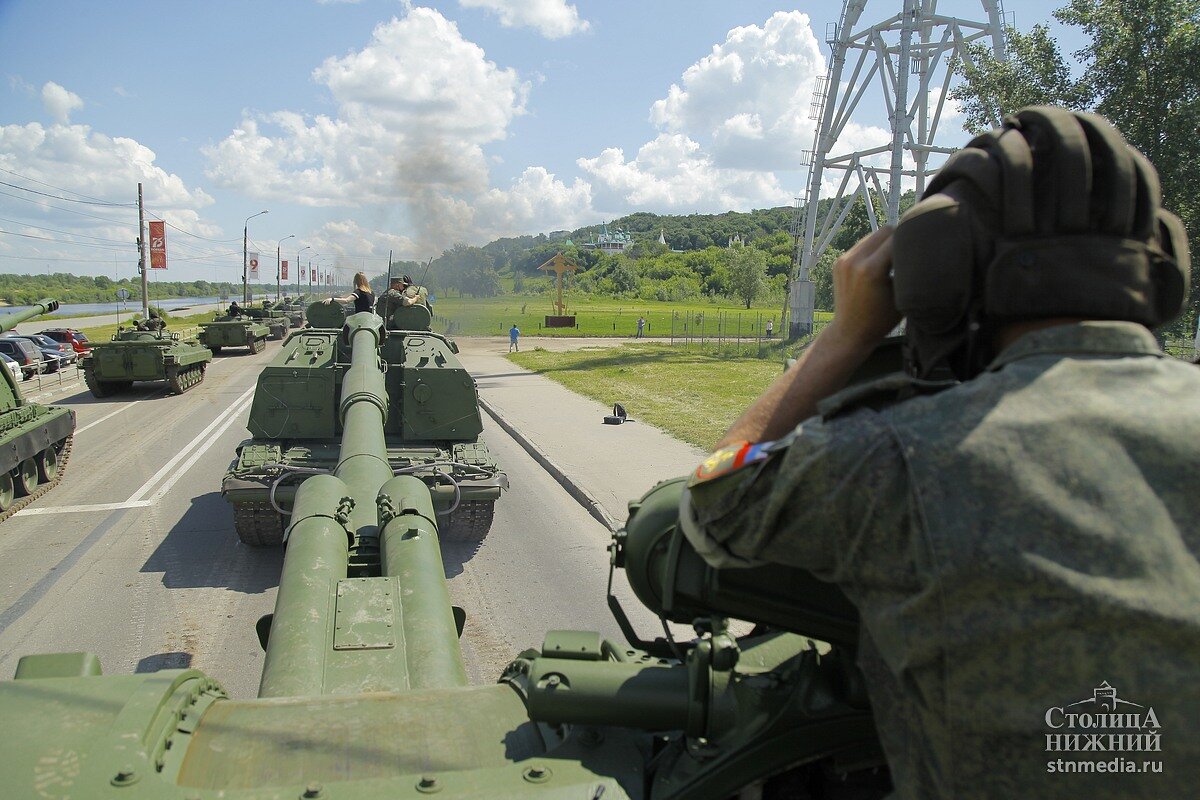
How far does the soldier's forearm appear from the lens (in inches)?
62.5

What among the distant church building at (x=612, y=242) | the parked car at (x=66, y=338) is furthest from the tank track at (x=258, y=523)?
the distant church building at (x=612, y=242)

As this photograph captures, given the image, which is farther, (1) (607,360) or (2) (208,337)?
(2) (208,337)

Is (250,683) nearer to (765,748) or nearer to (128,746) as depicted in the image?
(128,746)

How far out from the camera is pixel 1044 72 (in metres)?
13.6

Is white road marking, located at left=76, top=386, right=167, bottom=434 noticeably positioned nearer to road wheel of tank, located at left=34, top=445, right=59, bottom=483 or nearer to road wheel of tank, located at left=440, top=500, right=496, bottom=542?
road wheel of tank, located at left=34, top=445, right=59, bottom=483

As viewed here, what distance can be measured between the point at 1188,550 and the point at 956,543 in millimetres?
307

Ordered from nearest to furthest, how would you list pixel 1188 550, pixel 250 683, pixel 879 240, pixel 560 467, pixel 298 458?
pixel 1188 550 < pixel 879 240 < pixel 250 683 < pixel 298 458 < pixel 560 467

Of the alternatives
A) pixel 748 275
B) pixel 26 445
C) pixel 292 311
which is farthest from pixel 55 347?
pixel 748 275

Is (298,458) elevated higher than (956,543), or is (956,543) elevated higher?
(956,543)

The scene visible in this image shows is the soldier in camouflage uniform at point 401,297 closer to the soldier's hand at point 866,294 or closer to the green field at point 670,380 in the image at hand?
the green field at point 670,380

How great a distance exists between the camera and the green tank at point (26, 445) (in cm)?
1045

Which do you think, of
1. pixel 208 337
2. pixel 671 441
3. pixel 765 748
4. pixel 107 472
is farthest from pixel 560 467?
pixel 208 337

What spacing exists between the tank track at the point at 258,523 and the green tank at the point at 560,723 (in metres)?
6.13

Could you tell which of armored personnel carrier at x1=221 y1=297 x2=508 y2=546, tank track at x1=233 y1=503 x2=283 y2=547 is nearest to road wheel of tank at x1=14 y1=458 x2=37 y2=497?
armored personnel carrier at x1=221 y1=297 x2=508 y2=546
